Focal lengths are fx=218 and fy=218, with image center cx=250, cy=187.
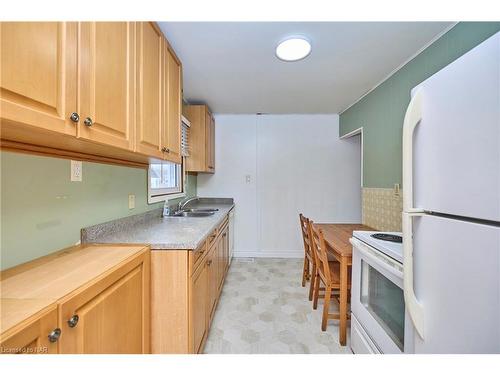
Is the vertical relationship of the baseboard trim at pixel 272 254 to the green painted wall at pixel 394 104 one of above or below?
below

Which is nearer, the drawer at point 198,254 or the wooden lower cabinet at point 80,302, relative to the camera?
the wooden lower cabinet at point 80,302

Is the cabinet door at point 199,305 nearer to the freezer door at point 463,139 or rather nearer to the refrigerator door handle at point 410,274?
the refrigerator door handle at point 410,274

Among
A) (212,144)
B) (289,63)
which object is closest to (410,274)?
(289,63)

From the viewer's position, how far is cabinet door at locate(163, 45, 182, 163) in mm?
1572

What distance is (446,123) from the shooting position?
693mm

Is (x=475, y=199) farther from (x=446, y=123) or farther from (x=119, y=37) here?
(x=119, y=37)

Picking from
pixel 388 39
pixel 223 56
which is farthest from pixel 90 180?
pixel 388 39

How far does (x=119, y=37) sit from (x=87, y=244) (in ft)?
3.56

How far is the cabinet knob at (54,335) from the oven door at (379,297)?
1.24 m

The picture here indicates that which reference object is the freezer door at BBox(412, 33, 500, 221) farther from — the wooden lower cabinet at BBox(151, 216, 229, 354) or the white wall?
the white wall

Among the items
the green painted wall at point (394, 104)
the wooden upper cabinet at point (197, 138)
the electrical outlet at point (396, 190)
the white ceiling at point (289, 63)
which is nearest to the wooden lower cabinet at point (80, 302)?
the white ceiling at point (289, 63)

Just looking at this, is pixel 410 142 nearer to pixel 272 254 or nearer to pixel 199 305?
pixel 199 305

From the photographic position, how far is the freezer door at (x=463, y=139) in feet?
1.86
